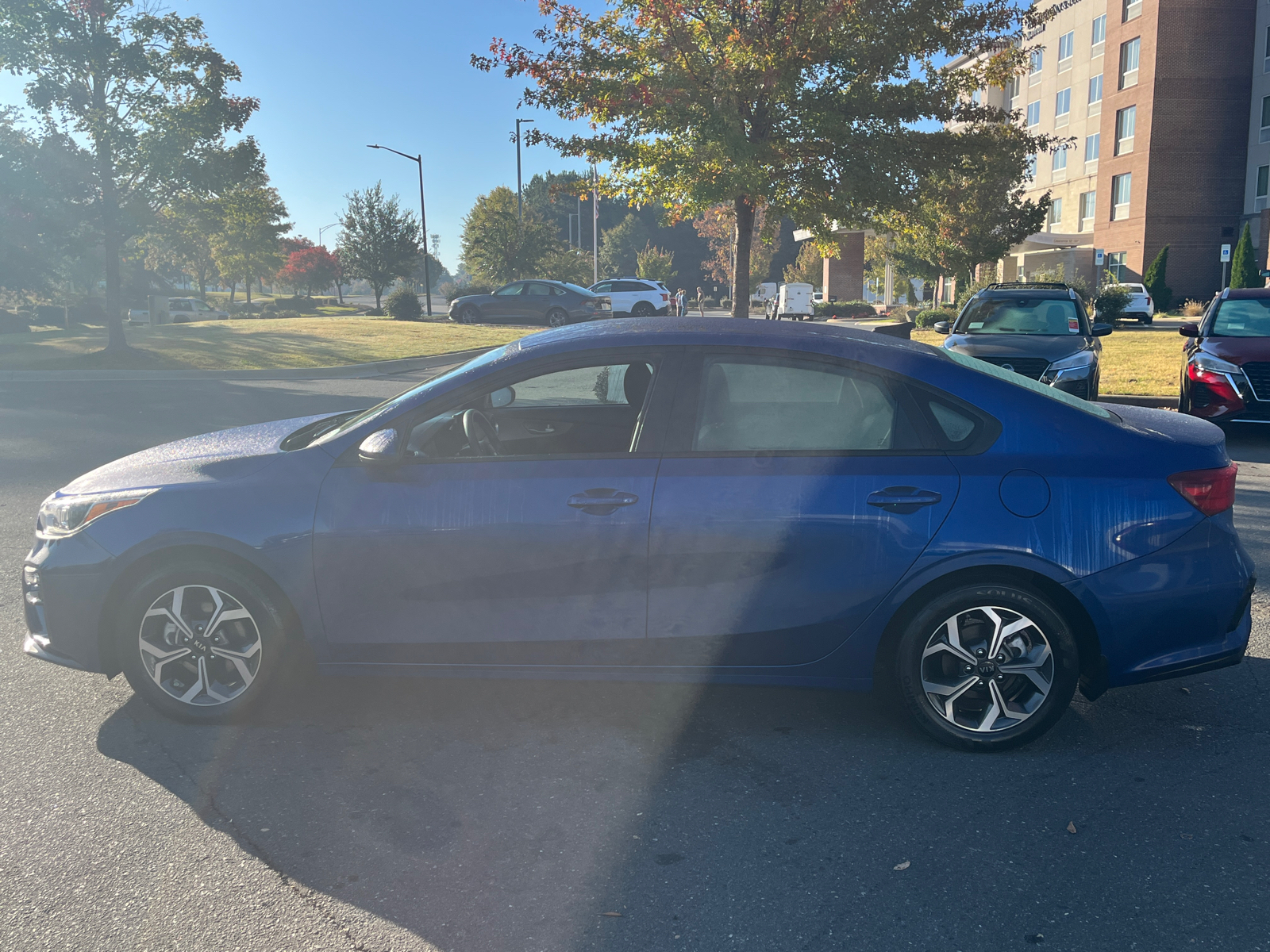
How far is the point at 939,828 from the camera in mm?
3311

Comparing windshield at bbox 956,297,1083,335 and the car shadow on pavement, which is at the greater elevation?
windshield at bbox 956,297,1083,335

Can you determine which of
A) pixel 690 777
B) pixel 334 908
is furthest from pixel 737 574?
pixel 334 908

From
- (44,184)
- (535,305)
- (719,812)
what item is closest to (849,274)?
(535,305)

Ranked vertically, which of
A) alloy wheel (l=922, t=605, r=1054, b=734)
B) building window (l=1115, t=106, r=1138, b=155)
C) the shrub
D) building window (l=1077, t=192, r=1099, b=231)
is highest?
building window (l=1115, t=106, r=1138, b=155)

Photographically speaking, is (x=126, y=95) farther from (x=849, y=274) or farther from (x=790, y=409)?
(x=849, y=274)

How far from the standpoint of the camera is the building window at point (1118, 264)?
49.2 m

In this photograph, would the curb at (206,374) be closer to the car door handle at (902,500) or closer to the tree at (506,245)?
the car door handle at (902,500)

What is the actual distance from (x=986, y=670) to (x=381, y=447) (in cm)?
246

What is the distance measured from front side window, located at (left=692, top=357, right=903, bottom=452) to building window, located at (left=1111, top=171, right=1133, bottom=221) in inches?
2072

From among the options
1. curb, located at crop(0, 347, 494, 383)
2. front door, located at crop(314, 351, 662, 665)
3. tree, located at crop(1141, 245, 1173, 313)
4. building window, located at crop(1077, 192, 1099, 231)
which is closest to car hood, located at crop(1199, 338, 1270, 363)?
front door, located at crop(314, 351, 662, 665)

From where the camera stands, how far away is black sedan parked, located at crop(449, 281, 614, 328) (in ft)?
108

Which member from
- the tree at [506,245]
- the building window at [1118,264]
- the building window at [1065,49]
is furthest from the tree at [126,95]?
the building window at [1065,49]

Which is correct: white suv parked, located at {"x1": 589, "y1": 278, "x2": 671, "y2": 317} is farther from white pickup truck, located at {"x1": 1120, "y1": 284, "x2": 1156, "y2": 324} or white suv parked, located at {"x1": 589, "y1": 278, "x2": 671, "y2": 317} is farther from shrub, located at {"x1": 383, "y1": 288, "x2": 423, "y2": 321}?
white pickup truck, located at {"x1": 1120, "y1": 284, "x2": 1156, "y2": 324}

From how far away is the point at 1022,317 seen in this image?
1283cm
